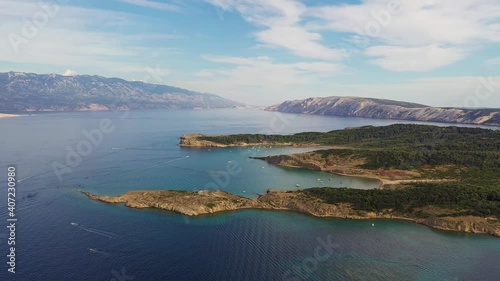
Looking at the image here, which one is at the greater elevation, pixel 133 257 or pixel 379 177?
pixel 379 177

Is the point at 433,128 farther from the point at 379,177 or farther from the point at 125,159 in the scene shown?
the point at 125,159

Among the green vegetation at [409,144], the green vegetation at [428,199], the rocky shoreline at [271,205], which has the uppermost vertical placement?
the green vegetation at [409,144]

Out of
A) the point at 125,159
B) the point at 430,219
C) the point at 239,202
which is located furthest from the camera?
the point at 125,159

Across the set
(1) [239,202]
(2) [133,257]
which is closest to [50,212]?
(2) [133,257]

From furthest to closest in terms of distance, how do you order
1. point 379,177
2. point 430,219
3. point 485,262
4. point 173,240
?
point 379,177, point 430,219, point 173,240, point 485,262

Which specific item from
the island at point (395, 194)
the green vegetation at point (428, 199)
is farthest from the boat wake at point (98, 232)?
the green vegetation at point (428, 199)

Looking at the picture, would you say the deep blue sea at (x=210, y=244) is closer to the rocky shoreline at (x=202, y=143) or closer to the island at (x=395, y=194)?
the island at (x=395, y=194)

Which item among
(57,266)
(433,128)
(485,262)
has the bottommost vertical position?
(57,266)

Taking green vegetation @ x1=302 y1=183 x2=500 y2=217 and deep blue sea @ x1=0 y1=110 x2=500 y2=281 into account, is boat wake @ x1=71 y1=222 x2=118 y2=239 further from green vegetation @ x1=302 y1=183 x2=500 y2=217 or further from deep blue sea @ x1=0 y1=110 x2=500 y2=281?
green vegetation @ x1=302 y1=183 x2=500 y2=217

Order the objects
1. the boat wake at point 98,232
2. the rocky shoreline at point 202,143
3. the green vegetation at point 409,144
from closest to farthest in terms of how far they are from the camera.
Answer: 1. the boat wake at point 98,232
2. the green vegetation at point 409,144
3. the rocky shoreline at point 202,143
